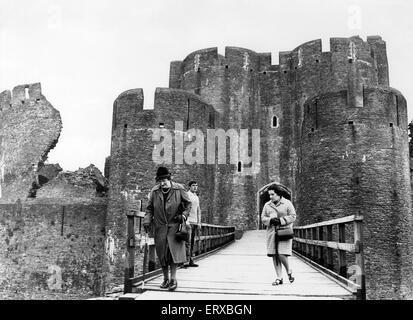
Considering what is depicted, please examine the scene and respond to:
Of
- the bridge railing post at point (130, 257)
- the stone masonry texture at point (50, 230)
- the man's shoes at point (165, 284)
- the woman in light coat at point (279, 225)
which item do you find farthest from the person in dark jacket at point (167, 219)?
the stone masonry texture at point (50, 230)

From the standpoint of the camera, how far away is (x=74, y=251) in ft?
57.5

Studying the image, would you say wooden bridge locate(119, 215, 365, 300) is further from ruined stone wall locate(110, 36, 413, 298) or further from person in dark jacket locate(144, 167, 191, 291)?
ruined stone wall locate(110, 36, 413, 298)

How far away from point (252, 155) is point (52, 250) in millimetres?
8722

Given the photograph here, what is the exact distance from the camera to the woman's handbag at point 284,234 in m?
6.11

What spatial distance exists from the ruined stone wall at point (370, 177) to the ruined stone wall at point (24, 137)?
1064 centimetres

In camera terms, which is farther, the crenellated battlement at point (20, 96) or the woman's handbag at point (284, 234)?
the crenellated battlement at point (20, 96)

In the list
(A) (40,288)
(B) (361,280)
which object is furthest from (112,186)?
(B) (361,280)

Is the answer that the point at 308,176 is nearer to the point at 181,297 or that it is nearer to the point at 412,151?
the point at 412,151

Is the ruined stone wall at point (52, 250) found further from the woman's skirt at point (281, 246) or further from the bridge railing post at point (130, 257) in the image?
the bridge railing post at point (130, 257)

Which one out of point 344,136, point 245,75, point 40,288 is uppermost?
point 245,75

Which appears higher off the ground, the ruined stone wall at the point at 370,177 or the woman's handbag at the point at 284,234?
the ruined stone wall at the point at 370,177

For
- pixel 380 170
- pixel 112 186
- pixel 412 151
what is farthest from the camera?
pixel 412 151

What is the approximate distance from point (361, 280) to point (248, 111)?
16.9m
